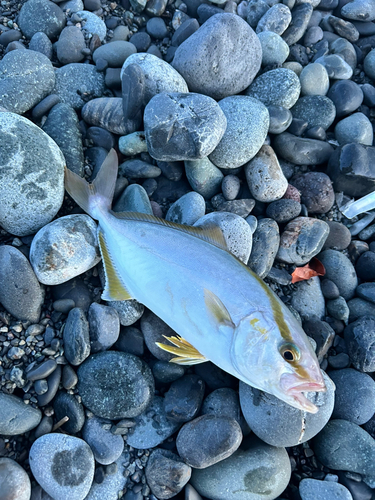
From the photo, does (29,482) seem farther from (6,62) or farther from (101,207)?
(6,62)

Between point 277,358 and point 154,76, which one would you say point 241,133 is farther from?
point 277,358

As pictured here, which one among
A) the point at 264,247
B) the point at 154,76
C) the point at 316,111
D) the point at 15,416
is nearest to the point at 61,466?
the point at 15,416

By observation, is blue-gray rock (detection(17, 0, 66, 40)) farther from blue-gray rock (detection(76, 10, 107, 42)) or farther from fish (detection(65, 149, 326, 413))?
fish (detection(65, 149, 326, 413))

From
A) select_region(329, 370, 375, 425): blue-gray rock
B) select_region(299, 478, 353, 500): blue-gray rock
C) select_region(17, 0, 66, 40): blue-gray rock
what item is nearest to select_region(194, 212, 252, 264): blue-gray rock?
select_region(329, 370, 375, 425): blue-gray rock

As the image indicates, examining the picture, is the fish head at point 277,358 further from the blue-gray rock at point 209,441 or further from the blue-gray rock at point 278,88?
the blue-gray rock at point 278,88

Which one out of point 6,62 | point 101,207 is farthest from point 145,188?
point 6,62

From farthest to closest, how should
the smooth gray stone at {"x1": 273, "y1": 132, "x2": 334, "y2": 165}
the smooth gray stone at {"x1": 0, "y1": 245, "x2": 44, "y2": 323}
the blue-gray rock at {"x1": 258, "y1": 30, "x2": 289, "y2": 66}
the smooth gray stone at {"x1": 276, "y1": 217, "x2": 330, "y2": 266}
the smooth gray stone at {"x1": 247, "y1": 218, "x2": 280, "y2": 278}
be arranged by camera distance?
1. the blue-gray rock at {"x1": 258, "y1": 30, "x2": 289, "y2": 66}
2. the smooth gray stone at {"x1": 273, "y1": 132, "x2": 334, "y2": 165}
3. the smooth gray stone at {"x1": 276, "y1": 217, "x2": 330, "y2": 266}
4. the smooth gray stone at {"x1": 247, "y1": 218, "x2": 280, "y2": 278}
5. the smooth gray stone at {"x1": 0, "y1": 245, "x2": 44, "y2": 323}

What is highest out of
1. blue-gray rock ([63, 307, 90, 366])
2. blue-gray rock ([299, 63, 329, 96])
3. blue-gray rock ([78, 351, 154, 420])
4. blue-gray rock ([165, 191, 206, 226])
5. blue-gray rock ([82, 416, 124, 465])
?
blue-gray rock ([299, 63, 329, 96])
